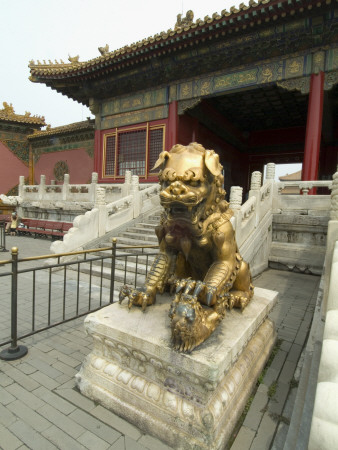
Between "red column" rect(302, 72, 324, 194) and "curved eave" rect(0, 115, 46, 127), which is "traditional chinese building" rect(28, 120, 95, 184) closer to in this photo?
"curved eave" rect(0, 115, 46, 127)

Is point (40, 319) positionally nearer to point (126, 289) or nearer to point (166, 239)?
point (126, 289)

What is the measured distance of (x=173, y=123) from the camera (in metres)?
10.5

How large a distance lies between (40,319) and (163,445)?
2.80 meters

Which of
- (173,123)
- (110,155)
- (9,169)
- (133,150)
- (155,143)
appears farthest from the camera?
(9,169)

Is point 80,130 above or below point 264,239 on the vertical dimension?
above

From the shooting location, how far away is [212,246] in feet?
7.07

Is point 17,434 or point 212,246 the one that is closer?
point 17,434

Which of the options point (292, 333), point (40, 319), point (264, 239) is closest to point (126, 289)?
point (40, 319)

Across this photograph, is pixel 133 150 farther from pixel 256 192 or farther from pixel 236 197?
pixel 236 197

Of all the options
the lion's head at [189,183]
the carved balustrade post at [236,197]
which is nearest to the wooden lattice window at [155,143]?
the carved balustrade post at [236,197]

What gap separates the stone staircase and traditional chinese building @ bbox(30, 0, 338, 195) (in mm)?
3741

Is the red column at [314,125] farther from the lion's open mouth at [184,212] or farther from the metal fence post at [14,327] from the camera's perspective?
the metal fence post at [14,327]

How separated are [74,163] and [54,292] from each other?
42.6 feet

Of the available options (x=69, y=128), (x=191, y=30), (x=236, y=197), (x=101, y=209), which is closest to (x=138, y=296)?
(x=236, y=197)
